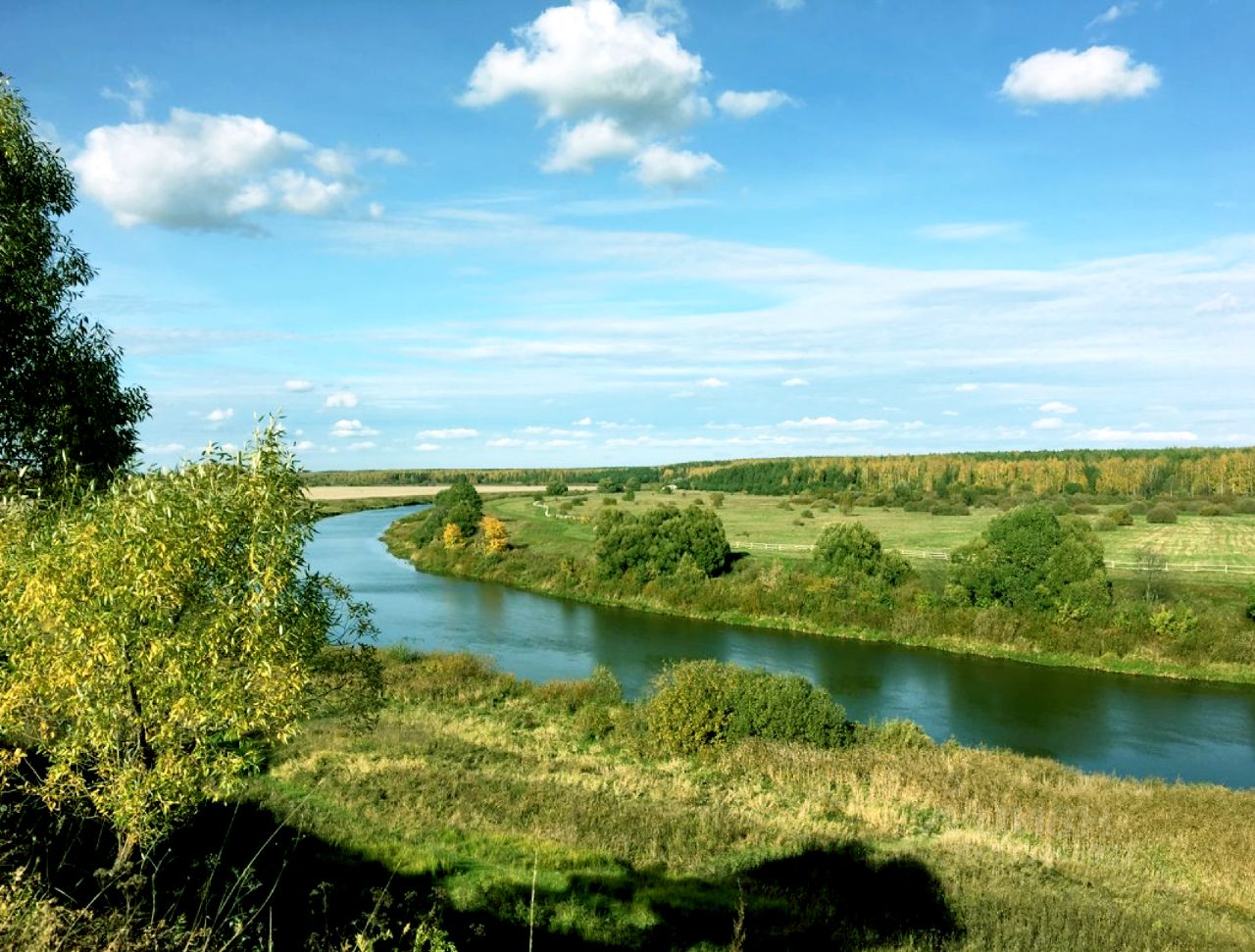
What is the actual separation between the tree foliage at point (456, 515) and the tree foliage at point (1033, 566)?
165 feet

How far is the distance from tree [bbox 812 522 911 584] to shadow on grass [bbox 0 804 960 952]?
42.1m

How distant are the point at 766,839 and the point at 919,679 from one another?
88.2 ft

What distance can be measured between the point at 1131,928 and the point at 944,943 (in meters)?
3.38

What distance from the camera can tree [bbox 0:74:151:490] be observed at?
12445 millimetres

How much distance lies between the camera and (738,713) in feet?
83.0

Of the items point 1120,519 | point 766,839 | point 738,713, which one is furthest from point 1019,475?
point 766,839

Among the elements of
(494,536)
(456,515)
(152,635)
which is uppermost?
(152,635)

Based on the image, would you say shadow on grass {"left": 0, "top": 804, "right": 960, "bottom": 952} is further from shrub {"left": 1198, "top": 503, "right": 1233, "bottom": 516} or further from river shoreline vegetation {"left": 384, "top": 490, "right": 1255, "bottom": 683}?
shrub {"left": 1198, "top": 503, "right": 1233, "bottom": 516}

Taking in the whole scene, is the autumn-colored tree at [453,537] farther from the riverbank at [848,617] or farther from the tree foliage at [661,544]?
the tree foliage at [661,544]

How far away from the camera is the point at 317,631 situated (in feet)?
39.1

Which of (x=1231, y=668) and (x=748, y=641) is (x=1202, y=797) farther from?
(x=748, y=641)

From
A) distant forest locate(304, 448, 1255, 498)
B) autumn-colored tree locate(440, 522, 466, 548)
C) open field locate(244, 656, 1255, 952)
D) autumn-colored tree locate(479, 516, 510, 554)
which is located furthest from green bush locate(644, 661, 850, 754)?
distant forest locate(304, 448, 1255, 498)

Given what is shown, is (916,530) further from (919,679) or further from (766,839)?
(766,839)

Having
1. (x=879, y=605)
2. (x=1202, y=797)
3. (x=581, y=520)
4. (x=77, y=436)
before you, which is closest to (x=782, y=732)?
(x=1202, y=797)
